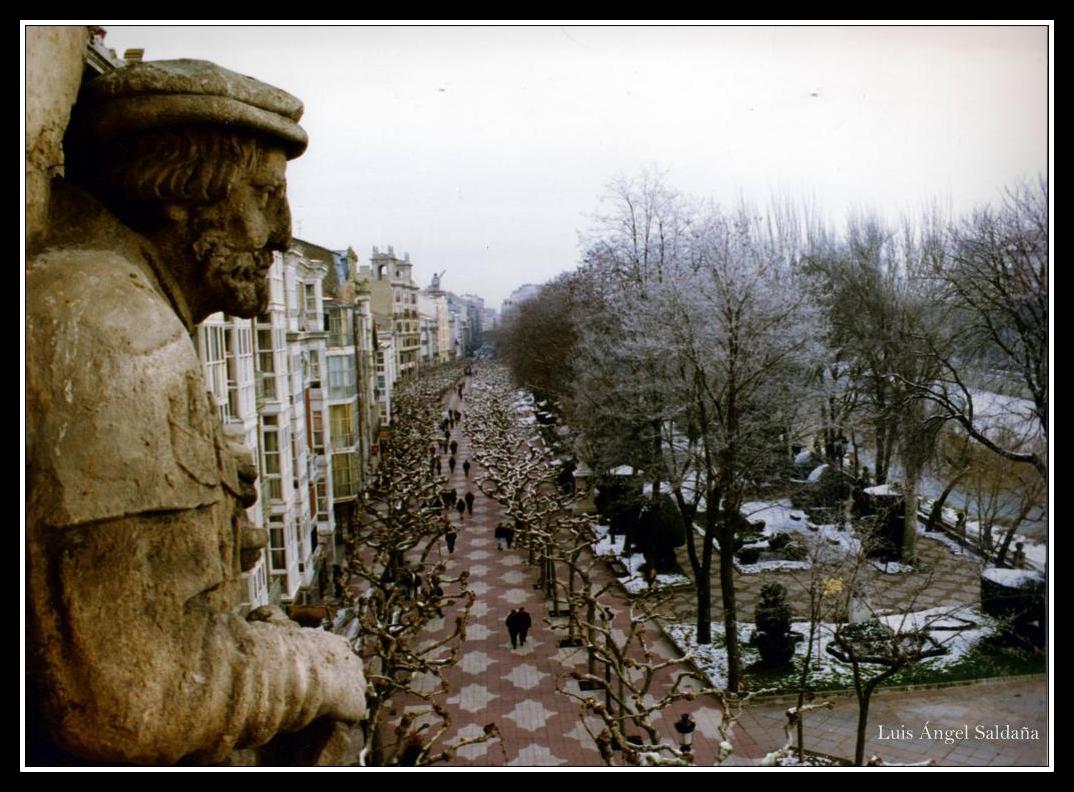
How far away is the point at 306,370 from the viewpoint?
27.8 metres

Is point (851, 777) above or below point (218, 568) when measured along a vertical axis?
below

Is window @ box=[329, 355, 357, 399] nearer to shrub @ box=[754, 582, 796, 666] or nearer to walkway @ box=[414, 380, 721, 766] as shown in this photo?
walkway @ box=[414, 380, 721, 766]

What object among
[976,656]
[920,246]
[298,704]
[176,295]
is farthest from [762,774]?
[920,246]

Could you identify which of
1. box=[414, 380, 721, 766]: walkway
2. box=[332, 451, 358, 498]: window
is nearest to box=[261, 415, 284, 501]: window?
box=[414, 380, 721, 766]: walkway

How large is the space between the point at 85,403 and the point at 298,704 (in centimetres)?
109

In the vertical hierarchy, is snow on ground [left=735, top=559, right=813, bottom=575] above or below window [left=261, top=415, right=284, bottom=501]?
below

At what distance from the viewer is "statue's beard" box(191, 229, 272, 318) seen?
2818 millimetres

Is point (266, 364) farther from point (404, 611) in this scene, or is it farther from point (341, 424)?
point (341, 424)

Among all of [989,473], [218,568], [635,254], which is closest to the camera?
[218,568]

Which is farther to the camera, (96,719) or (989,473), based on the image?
(989,473)

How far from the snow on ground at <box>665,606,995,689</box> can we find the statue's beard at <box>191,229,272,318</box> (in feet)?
53.7

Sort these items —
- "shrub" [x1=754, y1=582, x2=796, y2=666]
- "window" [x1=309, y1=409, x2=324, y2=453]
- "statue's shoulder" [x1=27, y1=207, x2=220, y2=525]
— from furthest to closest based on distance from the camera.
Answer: "window" [x1=309, y1=409, x2=324, y2=453] < "shrub" [x1=754, y1=582, x2=796, y2=666] < "statue's shoulder" [x1=27, y1=207, x2=220, y2=525]

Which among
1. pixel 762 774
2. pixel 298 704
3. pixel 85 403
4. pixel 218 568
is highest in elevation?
pixel 85 403

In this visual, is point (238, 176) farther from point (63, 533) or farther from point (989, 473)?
point (989, 473)
